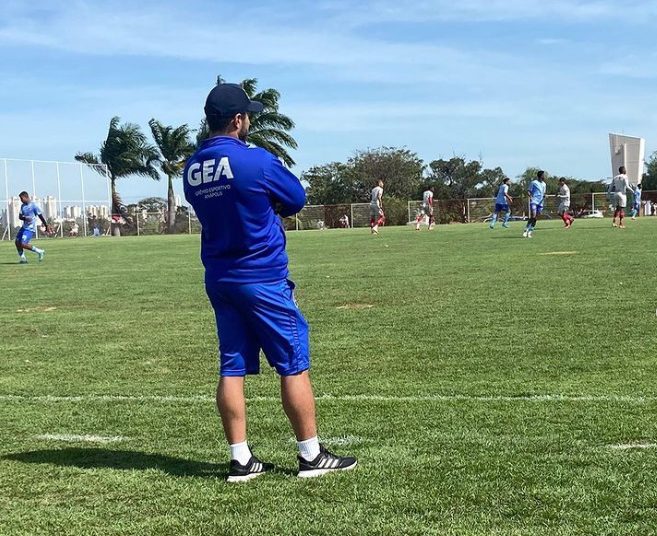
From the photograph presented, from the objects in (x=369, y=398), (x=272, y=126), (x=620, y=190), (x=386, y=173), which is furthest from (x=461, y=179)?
(x=369, y=398)

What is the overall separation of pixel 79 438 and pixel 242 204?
6.68 feet

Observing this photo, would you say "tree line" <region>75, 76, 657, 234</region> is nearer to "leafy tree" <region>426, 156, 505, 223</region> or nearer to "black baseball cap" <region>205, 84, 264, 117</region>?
"leafy tree" <region>426, 156, 505, 223</region>

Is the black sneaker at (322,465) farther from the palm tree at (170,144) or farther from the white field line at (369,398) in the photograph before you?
the palm tree at (170,144)

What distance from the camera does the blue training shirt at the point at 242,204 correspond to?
421cm

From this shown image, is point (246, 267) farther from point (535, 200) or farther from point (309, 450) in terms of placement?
point (535, 200)

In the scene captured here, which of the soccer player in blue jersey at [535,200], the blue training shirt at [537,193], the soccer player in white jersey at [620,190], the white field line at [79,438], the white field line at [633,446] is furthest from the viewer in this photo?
the soccer player in white jersey at [620,190]

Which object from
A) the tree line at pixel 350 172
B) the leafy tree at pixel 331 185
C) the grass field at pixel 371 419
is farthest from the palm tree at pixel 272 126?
the grass field at pixel 371 419

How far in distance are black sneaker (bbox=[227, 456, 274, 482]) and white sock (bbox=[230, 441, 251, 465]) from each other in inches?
0.6

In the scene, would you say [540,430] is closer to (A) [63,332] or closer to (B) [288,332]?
(B) [288,332]

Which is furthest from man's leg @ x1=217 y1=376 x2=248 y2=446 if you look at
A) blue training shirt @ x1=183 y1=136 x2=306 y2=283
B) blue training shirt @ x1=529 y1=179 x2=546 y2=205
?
blue training shirt @ x1=529 y1=179 x2=546 y2=205

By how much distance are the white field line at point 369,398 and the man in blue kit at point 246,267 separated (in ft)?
5.13

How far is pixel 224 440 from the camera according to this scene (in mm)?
5105

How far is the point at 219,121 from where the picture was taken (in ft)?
14.3

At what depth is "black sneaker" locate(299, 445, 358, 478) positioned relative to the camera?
431 centimetres
